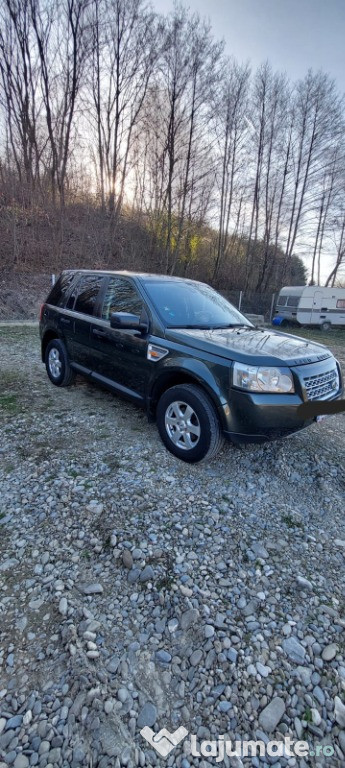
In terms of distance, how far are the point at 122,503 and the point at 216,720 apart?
1449 mm

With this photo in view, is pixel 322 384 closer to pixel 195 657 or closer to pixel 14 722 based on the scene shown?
pixel 195 657

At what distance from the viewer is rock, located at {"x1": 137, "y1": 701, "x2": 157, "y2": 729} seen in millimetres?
1396

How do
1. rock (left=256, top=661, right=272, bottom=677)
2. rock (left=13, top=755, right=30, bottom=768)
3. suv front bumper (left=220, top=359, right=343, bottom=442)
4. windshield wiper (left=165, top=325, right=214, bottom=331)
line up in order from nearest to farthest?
rock (left=13, top=755, right=30, bottom=768), rock (left=256, top=661, right=272, bottom=677), suv front bumper (left=220, top=359, right=343, bottom=442), windshield wiper (left=165, top=325, right=214, bottom=331)

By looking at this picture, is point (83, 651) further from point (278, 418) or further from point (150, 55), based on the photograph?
point (150, 55)

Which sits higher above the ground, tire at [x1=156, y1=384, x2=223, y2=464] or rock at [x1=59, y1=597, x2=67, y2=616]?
tire at [x1=156, y1=384, x2=223, y2=464]

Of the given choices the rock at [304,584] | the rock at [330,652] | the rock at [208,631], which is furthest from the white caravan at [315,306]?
the rock at [208,631]

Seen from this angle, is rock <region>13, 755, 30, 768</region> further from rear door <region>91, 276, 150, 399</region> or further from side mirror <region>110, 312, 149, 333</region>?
side mirror <region>110, 312, 149, 333</region>

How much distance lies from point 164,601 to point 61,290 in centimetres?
429

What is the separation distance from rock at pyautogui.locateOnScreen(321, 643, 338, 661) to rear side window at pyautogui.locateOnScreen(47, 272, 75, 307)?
459 centimetres

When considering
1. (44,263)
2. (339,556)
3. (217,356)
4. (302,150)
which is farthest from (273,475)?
(302,150)

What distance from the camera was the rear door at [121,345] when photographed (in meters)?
3.54

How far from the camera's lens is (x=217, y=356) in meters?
2.89

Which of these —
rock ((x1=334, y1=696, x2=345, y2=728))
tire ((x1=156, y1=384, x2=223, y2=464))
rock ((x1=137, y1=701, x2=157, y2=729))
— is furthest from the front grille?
rock ((x1=137, y1=701, x2=157, y2=729))

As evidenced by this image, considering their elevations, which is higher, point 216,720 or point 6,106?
point 6,106
